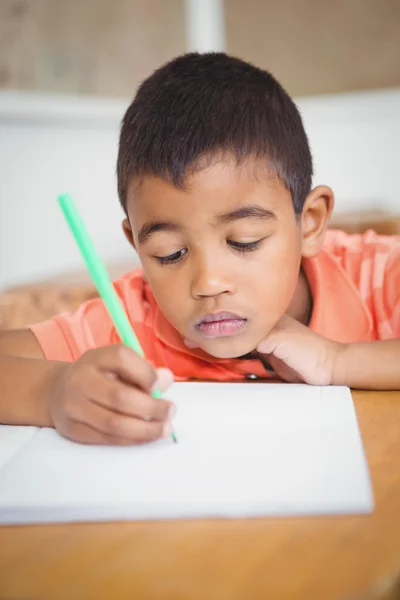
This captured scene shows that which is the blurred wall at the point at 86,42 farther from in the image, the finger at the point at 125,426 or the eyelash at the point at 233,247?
the finger at the point at 125,426

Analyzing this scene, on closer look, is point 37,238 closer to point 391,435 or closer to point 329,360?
point 329,360

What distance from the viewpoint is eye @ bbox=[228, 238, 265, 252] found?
0.66m

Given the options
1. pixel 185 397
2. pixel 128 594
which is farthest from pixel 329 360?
pixel 128 594

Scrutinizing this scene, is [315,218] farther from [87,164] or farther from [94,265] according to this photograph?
[87,164]

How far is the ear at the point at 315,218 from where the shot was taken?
788 mm

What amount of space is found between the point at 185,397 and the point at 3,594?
1.03 feet

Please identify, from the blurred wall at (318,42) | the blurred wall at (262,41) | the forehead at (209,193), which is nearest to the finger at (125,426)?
the forehead at (209,193)

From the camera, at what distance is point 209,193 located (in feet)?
2.10

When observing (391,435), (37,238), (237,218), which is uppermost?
(237,218)

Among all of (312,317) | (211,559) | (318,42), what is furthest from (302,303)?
(318,42)

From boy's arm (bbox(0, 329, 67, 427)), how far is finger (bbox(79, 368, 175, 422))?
61 millimetres

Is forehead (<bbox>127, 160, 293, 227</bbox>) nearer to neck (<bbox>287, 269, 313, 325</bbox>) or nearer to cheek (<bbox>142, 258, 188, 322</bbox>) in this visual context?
cheek (<bbox>142, 258, 188, 322</bbox>)

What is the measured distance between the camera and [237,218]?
648mm

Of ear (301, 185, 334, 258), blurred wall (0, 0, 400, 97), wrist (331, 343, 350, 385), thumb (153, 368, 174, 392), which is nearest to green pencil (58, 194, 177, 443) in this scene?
thumb (153, 368, 174, 392)
